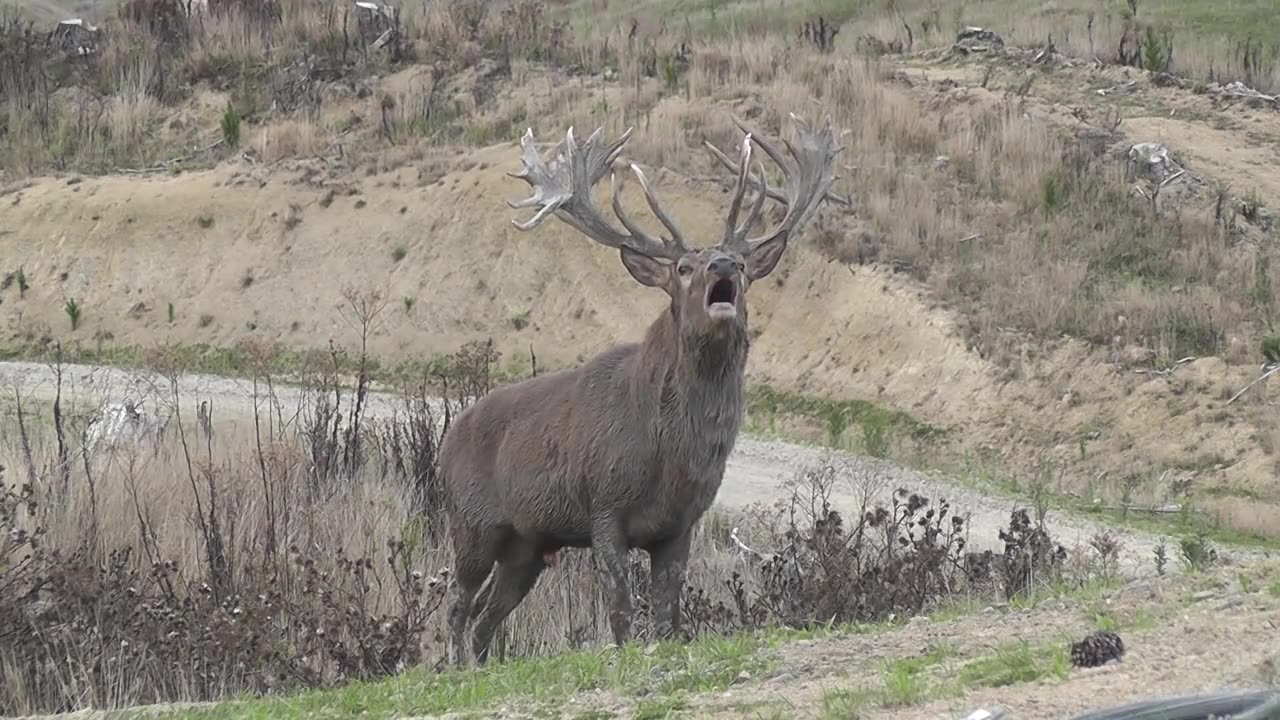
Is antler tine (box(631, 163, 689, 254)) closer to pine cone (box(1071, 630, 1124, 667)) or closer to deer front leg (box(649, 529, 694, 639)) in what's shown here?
deer front leg (box(649, 529, 694, 639))

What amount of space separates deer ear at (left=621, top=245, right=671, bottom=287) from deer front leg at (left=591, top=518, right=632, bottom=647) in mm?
1578

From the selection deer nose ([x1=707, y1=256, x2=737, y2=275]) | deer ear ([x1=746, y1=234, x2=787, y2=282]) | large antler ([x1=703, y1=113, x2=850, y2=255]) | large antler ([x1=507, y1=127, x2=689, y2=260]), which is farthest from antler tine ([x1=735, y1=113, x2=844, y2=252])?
deer nose ([x1=707, y1=256, x2=737, y2=275])

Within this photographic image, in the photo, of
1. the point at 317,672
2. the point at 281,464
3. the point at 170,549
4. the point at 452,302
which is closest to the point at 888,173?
the point at 452,302

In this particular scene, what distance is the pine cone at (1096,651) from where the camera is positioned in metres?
6.57

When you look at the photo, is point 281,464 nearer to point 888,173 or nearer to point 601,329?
point 601,329

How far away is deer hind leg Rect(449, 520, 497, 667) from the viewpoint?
36.0 feet

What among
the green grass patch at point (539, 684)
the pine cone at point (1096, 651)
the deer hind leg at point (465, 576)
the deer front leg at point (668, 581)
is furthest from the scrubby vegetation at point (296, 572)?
the pine cone at point (1096, 651)

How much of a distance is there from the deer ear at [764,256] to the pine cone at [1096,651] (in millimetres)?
4390

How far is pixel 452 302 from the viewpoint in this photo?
31297mm

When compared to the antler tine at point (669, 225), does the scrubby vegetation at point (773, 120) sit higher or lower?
lower

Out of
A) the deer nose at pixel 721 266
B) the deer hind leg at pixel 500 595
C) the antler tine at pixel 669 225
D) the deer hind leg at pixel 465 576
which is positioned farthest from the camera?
the deer hind leg at pixel 500 595

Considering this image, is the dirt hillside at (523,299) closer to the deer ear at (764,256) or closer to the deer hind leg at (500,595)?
the deer ear at (764,256)

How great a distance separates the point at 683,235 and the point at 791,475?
29.8 feet

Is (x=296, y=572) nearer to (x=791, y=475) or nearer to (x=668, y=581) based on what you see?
(x=668, y=581)
